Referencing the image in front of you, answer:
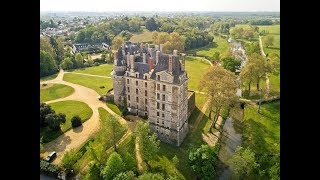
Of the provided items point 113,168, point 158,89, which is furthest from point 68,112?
point 113,168

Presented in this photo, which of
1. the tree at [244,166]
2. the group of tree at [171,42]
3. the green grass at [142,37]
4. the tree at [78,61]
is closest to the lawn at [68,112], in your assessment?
the tree at [244,166]

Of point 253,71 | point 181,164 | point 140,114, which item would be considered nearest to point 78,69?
point 140,114

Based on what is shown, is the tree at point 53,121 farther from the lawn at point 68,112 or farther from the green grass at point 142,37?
the green grass at point 142,37

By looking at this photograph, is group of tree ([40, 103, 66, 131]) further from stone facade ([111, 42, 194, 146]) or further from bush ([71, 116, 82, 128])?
stone facade ([111, 42, 194, 146])

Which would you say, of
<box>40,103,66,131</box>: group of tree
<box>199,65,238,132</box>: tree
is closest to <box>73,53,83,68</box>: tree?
<box>40,103,66,131</box>: group of tree

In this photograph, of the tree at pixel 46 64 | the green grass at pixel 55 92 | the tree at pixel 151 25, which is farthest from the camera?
the tree at pixel 151 25
